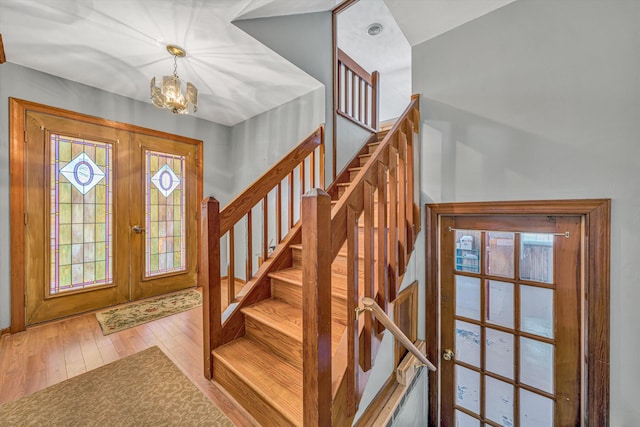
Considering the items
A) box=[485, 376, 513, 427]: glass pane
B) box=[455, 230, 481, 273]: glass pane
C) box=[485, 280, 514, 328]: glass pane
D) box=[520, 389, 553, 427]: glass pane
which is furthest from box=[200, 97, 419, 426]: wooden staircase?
box=[520, 389, 553, 427]: glass pane

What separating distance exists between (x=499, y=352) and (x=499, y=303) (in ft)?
1.23

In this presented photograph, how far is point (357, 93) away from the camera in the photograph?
11.3 feet

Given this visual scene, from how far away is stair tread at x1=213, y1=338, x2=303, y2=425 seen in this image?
1.34 m

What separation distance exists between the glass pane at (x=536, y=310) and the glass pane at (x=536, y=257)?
9 centimetres

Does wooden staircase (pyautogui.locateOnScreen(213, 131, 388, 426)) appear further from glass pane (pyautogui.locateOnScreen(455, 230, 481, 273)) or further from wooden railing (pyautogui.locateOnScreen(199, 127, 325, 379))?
glass pane (pyautogui.locateOnScreen(455, 230, 481, 273))

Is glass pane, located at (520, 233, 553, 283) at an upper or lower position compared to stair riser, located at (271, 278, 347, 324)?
upper

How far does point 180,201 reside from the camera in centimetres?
370

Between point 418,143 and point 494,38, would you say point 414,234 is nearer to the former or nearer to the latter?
point 418,143

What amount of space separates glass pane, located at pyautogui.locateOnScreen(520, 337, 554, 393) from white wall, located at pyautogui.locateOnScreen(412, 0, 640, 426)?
11.6 inches

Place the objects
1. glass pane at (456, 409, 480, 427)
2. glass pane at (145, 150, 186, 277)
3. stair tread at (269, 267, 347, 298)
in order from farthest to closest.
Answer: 1. glass pane at (145, 150, 186, 277)
2. glass pane at (456, 409, 480, 427)
3. stair tread at (269, 267, 347, 298)

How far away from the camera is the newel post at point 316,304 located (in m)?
1.09

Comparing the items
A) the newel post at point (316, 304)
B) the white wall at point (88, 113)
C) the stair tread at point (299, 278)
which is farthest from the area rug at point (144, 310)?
the newel post at point (316, 304)

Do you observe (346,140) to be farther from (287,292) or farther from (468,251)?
(287,292)

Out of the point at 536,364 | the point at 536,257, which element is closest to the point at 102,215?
Answer: the point at 536,257
